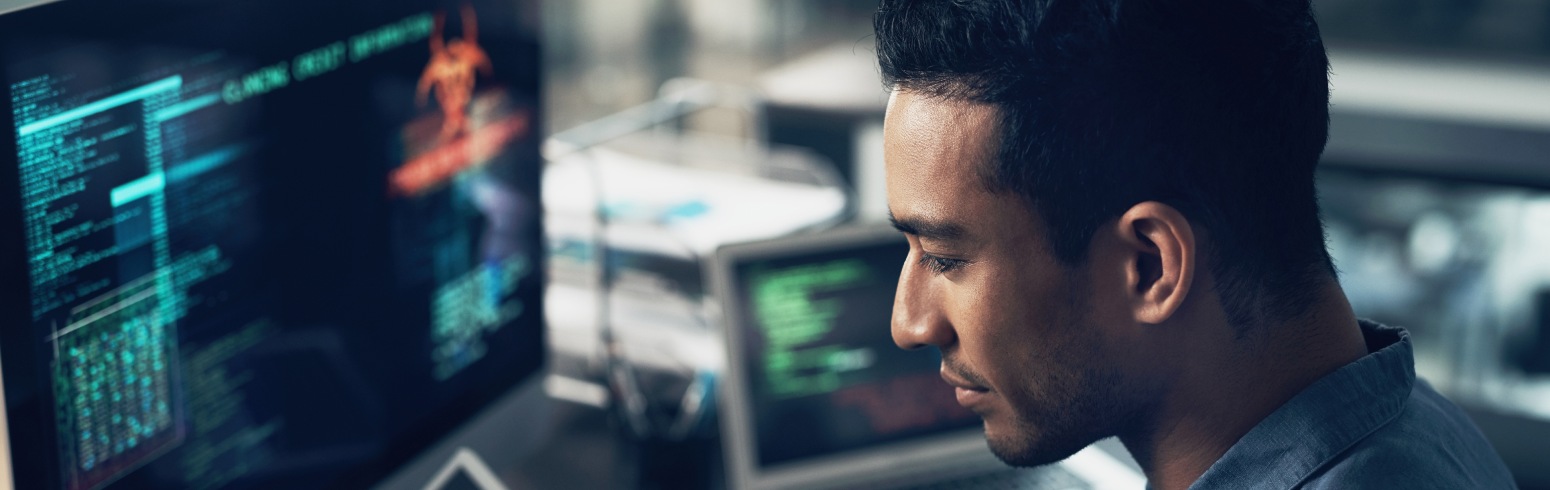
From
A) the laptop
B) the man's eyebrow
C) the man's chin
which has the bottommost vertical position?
the laptop

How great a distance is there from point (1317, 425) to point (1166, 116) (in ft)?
0.71

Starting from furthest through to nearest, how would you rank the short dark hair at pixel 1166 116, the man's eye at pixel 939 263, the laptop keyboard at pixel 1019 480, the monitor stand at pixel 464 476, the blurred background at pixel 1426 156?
1. the blurred background at pixel 1426 156
2. the laptop keyboard at pixel 1019 480
3. the monitor stand at pixel 464 476
4. the man's eye at pixel 939 263
5. the short dark hair at pixel 1166 116

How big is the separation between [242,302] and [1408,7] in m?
2.18

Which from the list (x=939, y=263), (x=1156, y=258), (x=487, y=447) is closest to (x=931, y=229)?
(x=939, y=263)

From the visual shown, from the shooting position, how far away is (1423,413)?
89cm

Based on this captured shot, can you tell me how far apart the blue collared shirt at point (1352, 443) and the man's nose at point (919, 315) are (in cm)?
19

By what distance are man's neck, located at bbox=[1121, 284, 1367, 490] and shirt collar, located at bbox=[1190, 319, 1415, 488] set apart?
0.01 m

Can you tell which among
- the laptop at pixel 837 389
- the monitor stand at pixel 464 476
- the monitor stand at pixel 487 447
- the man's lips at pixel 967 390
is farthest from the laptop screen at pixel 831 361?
the man's lips at pixel 967 390

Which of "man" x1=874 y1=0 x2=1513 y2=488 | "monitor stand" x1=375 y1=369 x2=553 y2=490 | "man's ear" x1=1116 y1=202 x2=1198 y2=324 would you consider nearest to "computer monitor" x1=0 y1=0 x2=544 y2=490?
"monitor stand" x1=375 y1=369 x2=553 y2=490

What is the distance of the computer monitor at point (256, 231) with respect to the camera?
83 centimetres

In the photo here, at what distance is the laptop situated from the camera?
4.82 ft

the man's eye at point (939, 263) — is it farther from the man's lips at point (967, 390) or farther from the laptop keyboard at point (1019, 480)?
the laptop keyboard at point (1019, 480)

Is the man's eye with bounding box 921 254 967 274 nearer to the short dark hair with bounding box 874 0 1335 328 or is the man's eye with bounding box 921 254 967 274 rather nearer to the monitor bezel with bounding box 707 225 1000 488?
the short dark hair with bounding box 874 0 1335 328

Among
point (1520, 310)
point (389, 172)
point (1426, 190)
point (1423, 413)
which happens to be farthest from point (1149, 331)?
point (1520, 310)
